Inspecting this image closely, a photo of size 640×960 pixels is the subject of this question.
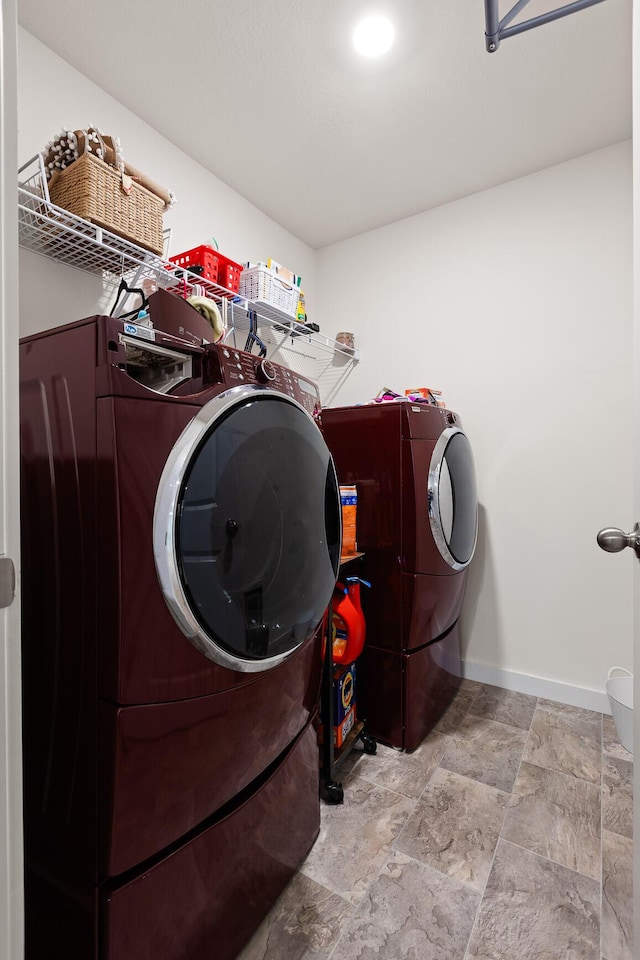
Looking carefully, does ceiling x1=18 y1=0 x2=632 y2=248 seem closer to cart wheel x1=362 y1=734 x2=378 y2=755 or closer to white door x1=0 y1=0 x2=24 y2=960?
white door x1=0 y1=0 x2=24 y2=960

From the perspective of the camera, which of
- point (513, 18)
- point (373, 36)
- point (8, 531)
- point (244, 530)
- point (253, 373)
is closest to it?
point (8, 531)

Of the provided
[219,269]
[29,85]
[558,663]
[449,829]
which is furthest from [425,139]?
[449,829]

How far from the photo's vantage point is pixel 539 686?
246 centimetres

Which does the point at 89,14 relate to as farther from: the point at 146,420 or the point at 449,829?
the point at 449,829

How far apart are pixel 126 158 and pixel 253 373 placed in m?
1.59

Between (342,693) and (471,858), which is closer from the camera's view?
(471,858)

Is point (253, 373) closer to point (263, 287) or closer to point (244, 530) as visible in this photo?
point (244, 530)

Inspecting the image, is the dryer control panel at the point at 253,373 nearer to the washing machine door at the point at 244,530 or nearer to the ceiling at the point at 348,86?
the washing machine door at the point at 244,530

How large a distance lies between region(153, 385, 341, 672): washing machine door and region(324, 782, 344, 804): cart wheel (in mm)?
886

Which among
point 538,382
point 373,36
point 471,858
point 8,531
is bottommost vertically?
point 471,858

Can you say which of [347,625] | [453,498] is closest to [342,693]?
[347,625]

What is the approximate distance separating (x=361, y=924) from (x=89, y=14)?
2.90 m

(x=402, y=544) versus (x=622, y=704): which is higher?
(x=402, y=544)

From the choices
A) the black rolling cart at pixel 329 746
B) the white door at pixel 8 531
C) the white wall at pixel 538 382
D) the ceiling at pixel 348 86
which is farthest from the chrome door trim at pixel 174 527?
the white wall at pixel 538 382
